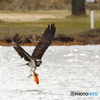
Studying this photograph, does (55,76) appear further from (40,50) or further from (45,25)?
(45,25)

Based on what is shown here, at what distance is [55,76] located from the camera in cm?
1577

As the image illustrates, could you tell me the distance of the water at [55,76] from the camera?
13.0 m

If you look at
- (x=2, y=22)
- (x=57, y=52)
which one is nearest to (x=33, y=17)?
(x=2, y=22)

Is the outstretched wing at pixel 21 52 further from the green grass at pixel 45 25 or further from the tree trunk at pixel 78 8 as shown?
the tree trunk at pixel 78 8

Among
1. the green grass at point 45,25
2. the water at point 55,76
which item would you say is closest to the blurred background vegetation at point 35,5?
the green grass at point 45,25

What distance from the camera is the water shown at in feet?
42.6

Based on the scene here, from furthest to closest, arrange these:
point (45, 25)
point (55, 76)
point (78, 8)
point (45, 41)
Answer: point (78, 8) < point (45, 25) < point (55, 76) < point (45, 41)

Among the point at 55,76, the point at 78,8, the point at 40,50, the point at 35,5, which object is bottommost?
the point at 35,5

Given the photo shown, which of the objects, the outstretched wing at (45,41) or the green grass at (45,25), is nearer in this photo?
the outstretched wing at (45,41)

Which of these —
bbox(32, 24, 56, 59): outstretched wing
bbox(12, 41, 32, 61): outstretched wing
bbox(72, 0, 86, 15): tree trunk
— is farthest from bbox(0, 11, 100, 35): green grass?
bbox(12, 41, 32, 61): outstretched wing

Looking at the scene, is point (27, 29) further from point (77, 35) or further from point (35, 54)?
point (35, 54)

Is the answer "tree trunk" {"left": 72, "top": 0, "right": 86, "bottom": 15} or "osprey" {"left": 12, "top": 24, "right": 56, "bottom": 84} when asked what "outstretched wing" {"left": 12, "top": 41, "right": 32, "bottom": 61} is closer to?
"osprey" {"left": 12, "top": 24, "right": 56, "bottom": 84}

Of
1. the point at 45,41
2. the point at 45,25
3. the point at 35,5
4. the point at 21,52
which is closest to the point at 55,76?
the point at 45,41

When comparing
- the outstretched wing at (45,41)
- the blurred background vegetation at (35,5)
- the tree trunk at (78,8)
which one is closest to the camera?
the outstretched wing at (45,41)
